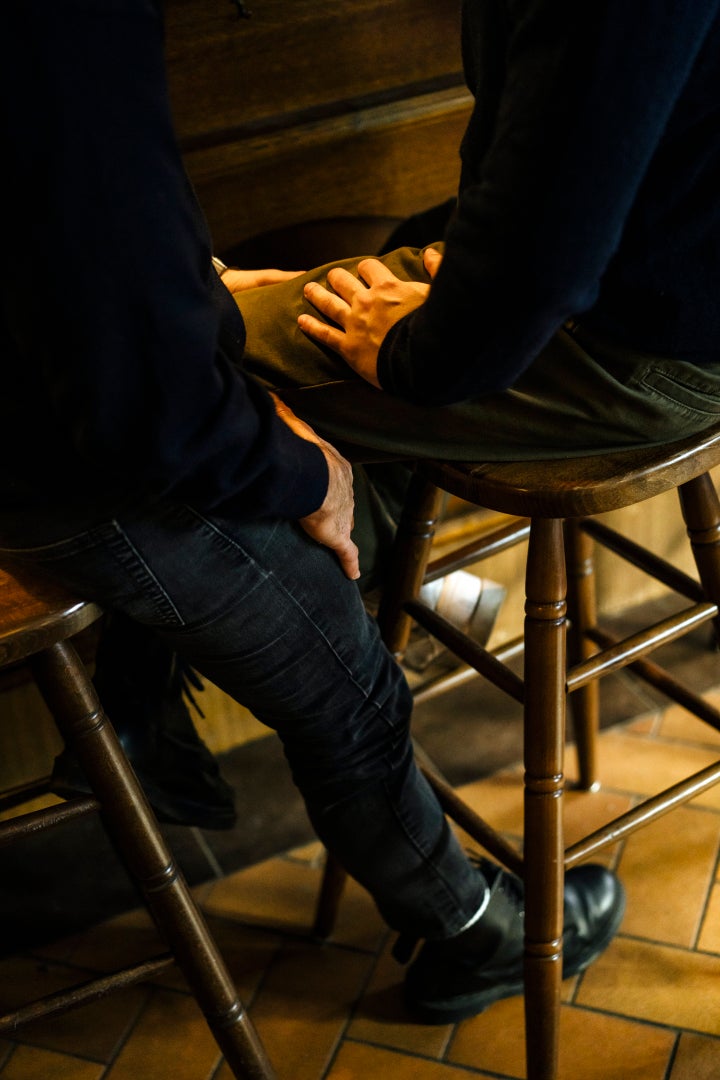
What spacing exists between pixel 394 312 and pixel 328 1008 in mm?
985

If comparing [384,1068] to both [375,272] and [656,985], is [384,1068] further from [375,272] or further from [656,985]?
[375,272]

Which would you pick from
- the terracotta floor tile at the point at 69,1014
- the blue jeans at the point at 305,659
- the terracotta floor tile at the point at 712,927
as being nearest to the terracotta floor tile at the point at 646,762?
the terracotta floor tile at the point at 712,927

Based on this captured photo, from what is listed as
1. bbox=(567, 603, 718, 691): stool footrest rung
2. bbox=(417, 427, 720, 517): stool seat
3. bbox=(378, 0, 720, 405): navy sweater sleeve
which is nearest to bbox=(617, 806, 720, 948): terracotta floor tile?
bbox=(567, 603, 718, 691): stool footrest rung

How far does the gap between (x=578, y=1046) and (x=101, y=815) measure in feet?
2.29

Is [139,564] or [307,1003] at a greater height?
[139,564]

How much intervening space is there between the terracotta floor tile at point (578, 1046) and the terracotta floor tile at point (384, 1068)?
21mm

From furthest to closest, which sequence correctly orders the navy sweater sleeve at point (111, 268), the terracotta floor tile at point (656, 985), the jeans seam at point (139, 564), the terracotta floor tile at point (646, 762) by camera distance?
the terracotta floor tile at point (646, 762)
the terracotta floor tile at point (656, 985)
the jeans seam at point (139, 564)
the navy sweater sleeve at point (111, 268)

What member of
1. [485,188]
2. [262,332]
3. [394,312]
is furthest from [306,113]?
[485,188]

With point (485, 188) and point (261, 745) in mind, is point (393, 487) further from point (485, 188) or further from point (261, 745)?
point (261, 745)

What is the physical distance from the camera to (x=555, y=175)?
76 cm

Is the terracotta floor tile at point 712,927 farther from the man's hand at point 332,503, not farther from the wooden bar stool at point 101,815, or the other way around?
the man's hand at point 332,503

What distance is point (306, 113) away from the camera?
147 cm

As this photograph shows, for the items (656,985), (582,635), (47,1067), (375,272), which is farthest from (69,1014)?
(375,272)

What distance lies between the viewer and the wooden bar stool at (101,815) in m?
0.96
